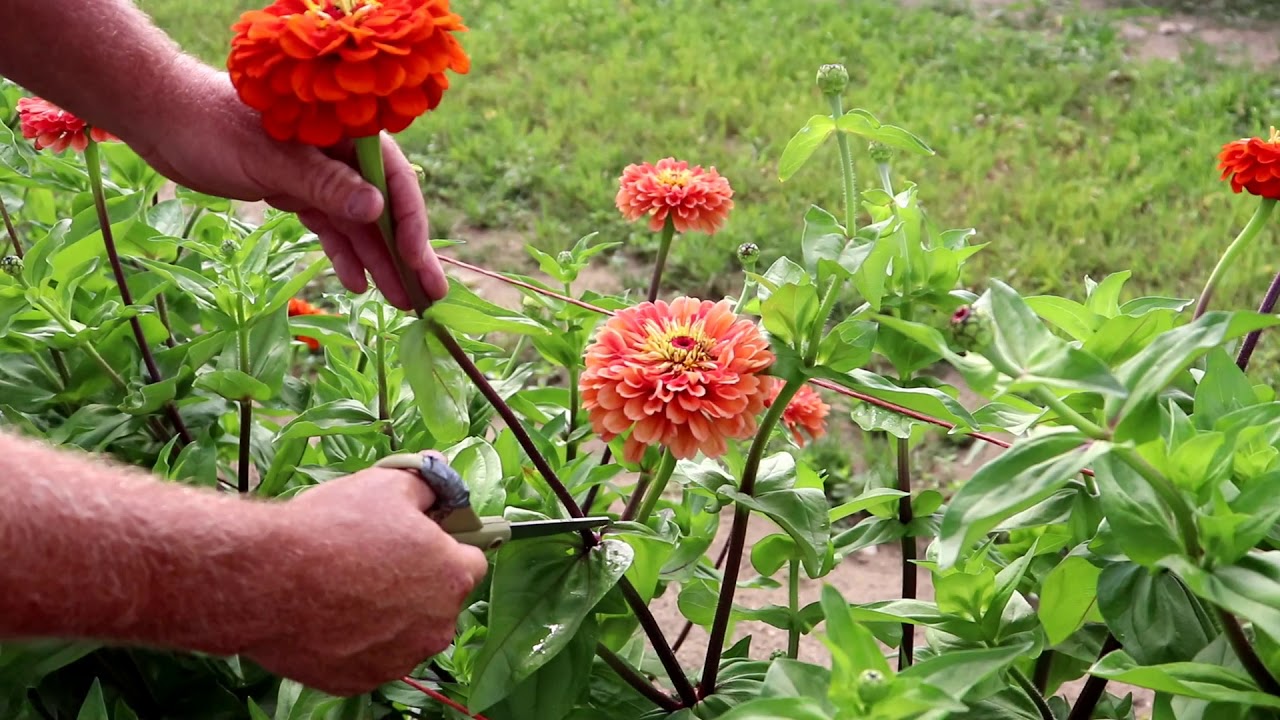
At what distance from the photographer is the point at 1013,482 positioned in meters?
0.74

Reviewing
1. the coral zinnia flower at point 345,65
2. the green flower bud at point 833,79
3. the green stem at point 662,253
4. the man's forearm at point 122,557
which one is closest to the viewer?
the man's forearm at point 122,557

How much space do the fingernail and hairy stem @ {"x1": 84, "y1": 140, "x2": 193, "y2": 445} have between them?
57 cm

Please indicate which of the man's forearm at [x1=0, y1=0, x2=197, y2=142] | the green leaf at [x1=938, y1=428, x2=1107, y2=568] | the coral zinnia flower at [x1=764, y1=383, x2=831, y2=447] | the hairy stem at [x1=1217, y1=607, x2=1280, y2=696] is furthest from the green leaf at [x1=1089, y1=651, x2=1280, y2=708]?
the man's forearm at [x1=0, y1=0, x2=197, y2=142]

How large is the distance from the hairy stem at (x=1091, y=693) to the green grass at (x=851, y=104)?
6.51ft

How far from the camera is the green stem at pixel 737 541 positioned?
1042 mm

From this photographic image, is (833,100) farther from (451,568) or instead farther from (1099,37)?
(1099,37)

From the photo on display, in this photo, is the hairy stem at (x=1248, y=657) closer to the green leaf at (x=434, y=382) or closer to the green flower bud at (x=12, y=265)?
the green leaf at (x=434, y=382)

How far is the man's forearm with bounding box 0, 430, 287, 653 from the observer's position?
0.70 meters

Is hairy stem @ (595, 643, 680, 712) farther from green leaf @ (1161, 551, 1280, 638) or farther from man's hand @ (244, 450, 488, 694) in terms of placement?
green leaf @ (1161, 551, 1280, 638)

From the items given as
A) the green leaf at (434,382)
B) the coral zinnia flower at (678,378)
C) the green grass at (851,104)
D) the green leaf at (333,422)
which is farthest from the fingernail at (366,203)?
the green grass at (851,104)

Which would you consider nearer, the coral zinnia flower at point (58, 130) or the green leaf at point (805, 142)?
the green leaf at point (805, 142)

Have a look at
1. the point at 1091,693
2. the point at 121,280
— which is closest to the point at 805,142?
the point at 1091,693

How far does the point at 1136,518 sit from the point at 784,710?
11.0 inches

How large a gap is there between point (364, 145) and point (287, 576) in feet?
1.14
